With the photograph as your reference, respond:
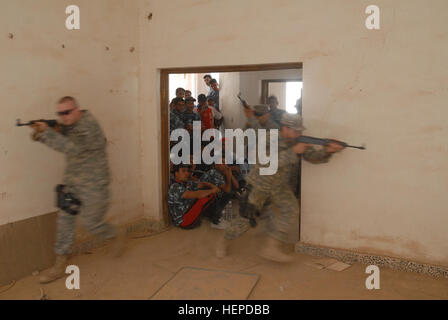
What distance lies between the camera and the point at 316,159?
10.6ft

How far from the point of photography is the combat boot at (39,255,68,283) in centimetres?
299

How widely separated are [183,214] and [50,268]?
4.70 ft

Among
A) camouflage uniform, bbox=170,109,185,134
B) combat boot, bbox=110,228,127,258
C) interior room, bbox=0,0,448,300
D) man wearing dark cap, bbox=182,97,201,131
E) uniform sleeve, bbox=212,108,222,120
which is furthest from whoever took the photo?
uniform sleeve, bbox=212,108,222,120

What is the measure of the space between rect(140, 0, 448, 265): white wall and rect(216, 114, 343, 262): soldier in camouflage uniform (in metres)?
0.24

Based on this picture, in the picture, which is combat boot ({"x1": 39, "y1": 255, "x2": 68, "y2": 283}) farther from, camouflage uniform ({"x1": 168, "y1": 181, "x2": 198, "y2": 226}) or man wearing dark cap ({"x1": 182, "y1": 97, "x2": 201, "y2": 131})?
man wearing dark cap ({"x1": 182, "y1": 97, "x2": 201, "y2": 131})

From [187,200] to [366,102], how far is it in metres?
2.07

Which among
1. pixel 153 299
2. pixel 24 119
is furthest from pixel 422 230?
pixel 24 119

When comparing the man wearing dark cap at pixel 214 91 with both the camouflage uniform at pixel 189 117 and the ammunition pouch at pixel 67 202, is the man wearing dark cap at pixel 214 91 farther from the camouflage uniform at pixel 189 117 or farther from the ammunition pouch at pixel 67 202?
the ammunition pouch at pixel 67 202

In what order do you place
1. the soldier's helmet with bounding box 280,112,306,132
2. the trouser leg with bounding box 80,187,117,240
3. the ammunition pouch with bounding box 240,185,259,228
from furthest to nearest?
the ammunition pouch with bounding box 240,185,259,228 → the soldier's helmet with bounding box 280,112,306,132 → the trouser leg with bounding box 80,187,117,240

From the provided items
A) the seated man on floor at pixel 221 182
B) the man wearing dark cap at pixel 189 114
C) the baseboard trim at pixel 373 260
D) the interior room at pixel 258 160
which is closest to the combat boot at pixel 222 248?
the interior room at pixel 258 160

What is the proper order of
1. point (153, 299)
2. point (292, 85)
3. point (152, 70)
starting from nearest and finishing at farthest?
point (153, 299) < point (152, 70) < point (292, 85)

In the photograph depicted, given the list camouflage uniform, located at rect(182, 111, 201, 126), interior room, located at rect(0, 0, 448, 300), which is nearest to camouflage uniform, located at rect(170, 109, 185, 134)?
camouflage uniform, located at rect(182, 111, 201, 126)

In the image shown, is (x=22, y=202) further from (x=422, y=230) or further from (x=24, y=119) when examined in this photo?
(x=422, y=230)

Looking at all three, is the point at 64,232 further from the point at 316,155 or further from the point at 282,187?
the point at 316,155
